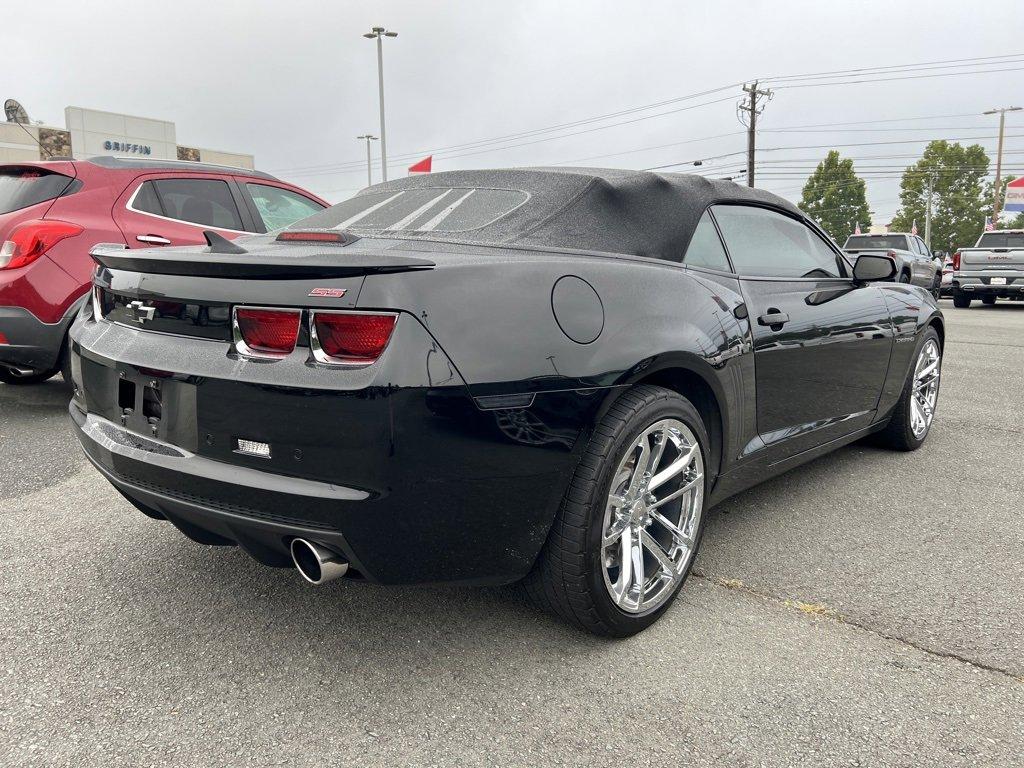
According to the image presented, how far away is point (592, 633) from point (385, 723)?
2.21 feet

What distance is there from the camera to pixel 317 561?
2.00 meters

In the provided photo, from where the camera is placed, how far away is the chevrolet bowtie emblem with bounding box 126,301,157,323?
2.31m

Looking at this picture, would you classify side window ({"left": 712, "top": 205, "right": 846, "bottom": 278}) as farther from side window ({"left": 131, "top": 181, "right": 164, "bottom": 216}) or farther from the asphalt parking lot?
side window ({"left": 131, "top": 181, "right": 164, "bottom": 216})

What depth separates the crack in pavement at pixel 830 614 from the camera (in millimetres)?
2318

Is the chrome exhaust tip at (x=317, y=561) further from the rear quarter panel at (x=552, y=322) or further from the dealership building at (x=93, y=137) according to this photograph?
the dealership building at (x=93, y=137)

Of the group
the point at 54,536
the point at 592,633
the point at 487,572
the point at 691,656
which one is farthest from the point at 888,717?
the point at 54,536

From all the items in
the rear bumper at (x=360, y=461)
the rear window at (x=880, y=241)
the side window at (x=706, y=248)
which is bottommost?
the rear bumper at (x=360, y=461)

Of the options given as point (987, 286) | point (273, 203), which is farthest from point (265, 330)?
point (987, 286)

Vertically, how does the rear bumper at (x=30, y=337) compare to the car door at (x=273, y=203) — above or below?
below

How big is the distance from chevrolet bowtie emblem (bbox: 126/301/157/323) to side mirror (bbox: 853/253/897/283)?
9.92ft

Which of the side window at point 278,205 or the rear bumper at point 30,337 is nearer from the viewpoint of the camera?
the rear bumper at point 30,337

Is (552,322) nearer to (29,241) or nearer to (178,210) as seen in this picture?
(29,241)

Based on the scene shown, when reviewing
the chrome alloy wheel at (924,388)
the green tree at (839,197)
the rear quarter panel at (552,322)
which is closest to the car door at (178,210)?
the rear quarter panel at (552,322)

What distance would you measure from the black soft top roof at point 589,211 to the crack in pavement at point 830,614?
3.79 ft
